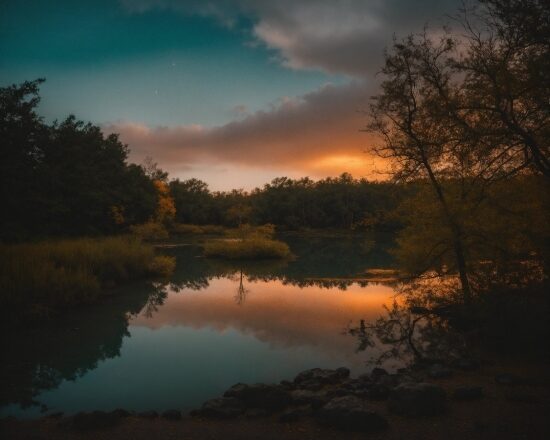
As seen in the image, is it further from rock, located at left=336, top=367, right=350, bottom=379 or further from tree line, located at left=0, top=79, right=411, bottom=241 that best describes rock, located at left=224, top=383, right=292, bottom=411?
tree line, located at left=0, top=79, right=411, bottom=241

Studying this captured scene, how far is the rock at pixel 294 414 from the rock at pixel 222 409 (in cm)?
89

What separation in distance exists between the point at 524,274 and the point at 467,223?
2376mm

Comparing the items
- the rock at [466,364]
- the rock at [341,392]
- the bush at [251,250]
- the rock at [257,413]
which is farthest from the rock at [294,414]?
the bush at [251,250]

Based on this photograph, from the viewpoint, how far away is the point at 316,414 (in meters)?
6.96

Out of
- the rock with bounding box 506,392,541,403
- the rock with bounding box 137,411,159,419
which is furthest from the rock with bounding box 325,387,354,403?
the rock with bounding box 137,411,159,419

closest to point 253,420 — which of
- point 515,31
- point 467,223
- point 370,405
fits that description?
point 370,405

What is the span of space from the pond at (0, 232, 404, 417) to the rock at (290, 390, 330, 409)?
1927mm

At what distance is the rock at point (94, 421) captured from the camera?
6.77m

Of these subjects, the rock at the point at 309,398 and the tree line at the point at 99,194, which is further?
the tree line at the point at 99,194

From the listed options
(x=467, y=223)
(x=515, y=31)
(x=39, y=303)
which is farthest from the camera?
(x=39, y=303)

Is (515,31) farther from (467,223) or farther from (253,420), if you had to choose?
(253,420)

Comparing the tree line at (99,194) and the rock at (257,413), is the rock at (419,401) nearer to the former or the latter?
the rock at (257,413)

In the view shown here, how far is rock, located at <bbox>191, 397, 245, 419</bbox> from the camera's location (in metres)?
7.25

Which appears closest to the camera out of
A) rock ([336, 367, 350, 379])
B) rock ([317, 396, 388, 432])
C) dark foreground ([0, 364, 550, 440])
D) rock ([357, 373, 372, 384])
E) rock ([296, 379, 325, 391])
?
dark foreground ([0, 364, 550, 440])
